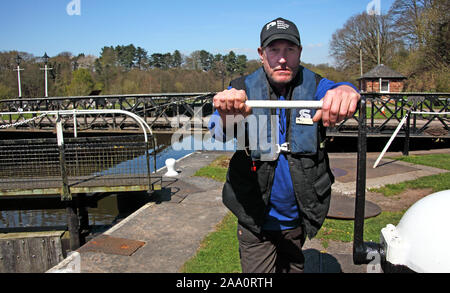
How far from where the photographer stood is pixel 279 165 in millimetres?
2277

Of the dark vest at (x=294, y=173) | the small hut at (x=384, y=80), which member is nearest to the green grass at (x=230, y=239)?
the dark vest at (x=294, y=173)

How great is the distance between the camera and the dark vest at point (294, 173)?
221cm

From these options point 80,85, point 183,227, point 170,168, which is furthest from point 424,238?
point 80,85

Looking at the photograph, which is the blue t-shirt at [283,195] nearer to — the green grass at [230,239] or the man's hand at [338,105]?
the man's hand at [338,105]

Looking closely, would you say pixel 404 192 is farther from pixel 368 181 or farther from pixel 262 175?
pixel 262 175

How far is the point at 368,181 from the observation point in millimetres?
8188

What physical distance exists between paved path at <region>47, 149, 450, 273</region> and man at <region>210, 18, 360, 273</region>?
161cm

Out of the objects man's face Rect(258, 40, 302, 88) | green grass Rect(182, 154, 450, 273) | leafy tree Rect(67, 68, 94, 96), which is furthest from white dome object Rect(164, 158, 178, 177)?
leafy tree Rect(67, 68, 94, 96)

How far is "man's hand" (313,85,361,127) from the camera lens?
1570 mm

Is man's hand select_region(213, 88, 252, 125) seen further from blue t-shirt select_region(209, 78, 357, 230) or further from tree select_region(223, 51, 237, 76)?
tree select_region(223, 51, 237, 76)

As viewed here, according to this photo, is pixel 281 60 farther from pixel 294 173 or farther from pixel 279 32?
pixel 294 173

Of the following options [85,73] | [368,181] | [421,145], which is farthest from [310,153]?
[85,73]

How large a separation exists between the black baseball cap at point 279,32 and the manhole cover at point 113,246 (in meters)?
3.61

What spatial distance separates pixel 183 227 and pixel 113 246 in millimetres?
1197
